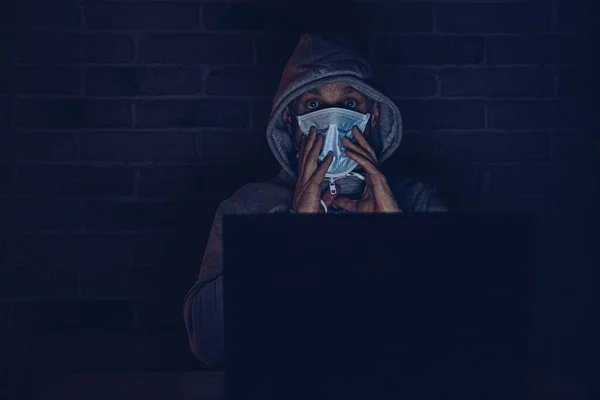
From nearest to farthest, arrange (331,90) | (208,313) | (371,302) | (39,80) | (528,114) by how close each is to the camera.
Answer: (371,302) < (208,313) < (331,90) < (39,80) < (528,114)

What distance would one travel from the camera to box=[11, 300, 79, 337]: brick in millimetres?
2377

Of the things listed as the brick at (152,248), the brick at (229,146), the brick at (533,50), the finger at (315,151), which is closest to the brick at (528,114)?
the brick at (533,50)

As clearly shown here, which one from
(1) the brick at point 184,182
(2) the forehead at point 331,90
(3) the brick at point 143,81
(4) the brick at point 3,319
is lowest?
(4) the brick at point 3,319

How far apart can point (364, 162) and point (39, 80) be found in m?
1.18

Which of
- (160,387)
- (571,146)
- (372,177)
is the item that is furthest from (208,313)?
(571,146)

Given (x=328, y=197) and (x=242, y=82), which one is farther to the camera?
(x=242, y=82)

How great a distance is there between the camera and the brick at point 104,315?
2391 millimetres

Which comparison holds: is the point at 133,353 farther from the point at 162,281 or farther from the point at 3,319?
the point at 3,319

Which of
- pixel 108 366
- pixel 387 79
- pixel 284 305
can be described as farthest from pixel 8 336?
pixel 284 305

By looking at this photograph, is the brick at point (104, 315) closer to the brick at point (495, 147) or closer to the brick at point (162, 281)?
the brick at point (162, 281)

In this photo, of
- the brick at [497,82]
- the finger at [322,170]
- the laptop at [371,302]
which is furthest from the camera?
the brick at [497,82]

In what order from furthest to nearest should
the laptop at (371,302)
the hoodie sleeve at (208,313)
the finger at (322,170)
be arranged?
the finger at (322,170)
the hoodie sleeve at (208,313)
the laptop at (371,302)

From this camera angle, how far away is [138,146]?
2379mm

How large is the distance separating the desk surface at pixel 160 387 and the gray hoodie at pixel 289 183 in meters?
0.30
